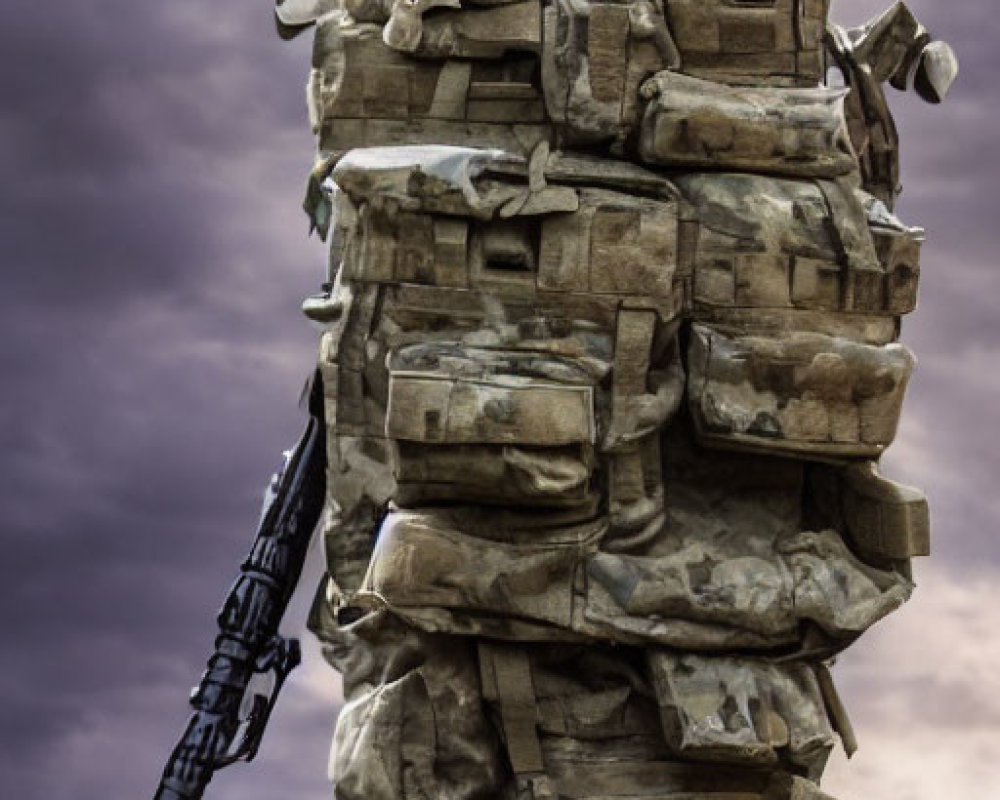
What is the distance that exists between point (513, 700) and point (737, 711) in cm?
58

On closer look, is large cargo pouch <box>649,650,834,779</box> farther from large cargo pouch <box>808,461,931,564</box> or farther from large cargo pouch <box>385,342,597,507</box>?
large cargo pouch <box>385,342,597,507</box>

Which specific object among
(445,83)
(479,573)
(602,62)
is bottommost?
(479,573)

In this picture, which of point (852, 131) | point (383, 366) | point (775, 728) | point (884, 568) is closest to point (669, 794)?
point (775, 728)

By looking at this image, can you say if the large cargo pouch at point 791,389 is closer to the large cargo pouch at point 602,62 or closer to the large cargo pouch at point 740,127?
the large cargo pouch at point 740,127

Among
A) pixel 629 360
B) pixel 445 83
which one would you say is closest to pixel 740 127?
pixel 629 360

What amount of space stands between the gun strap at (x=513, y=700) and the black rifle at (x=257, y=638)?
2.76 ft

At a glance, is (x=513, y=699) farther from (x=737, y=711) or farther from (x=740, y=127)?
(x=740, y=127)

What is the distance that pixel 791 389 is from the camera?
7.30 m

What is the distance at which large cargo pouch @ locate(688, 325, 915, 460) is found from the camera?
7281 mm

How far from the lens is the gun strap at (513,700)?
7.42 metres

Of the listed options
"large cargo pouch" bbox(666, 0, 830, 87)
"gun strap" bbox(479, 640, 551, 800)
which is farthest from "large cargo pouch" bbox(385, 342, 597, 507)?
"large cargo pouch" bbox(666, 0, 830, 87)

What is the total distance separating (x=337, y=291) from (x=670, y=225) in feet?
2.96

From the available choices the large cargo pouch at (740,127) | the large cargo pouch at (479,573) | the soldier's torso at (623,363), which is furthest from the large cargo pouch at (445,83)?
the large cargo pouch at (479,573)

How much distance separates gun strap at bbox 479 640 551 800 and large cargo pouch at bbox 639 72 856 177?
1317mm
